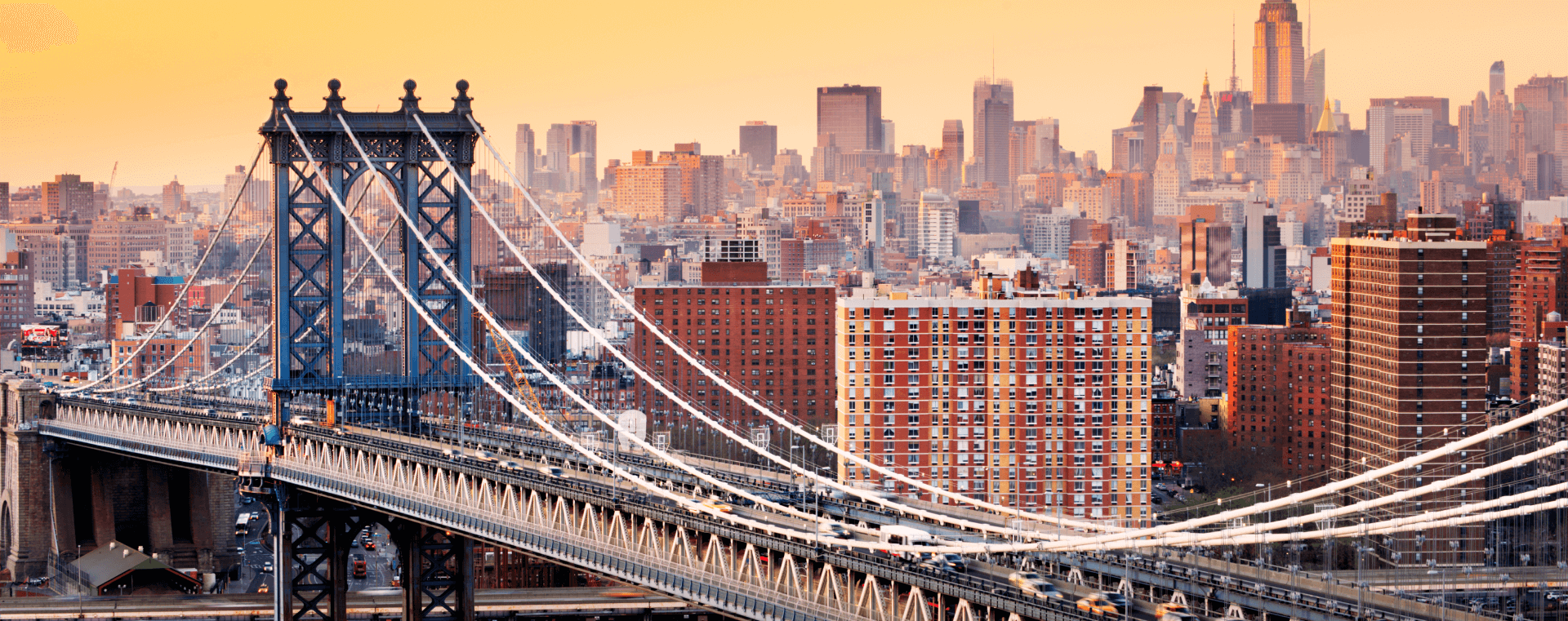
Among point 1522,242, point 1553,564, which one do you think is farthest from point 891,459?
point 1522,242

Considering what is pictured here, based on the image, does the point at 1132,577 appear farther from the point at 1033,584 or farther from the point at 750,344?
the point at 750,344

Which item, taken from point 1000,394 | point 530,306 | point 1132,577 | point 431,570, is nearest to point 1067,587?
point 1132,577

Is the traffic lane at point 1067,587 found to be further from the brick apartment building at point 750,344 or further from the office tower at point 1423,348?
the brick apartment building at point 750,344

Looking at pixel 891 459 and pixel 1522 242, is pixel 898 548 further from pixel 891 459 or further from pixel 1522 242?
pixel 1522 242

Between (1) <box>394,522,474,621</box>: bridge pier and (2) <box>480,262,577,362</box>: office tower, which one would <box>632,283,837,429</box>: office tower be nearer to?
(2) <box>480,262,577,362</box>: office tower

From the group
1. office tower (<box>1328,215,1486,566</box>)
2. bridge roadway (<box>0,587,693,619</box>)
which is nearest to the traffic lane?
bridge roadway (<box>0,587,693,619</box>)
